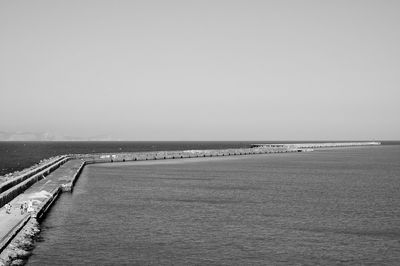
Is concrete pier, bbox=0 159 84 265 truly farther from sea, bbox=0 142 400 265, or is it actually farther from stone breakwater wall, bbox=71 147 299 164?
stone breakwater wall, bbox=71 147 299 164

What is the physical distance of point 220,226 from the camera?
3191cm

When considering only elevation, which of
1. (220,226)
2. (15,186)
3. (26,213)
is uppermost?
(15,186)

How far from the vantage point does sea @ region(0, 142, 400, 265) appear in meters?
24.8

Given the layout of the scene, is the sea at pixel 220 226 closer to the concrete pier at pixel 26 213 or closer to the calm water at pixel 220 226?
the calm water at pixel 220 226

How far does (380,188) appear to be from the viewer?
185ft

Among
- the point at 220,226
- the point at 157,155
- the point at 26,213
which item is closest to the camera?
the point at 26,213

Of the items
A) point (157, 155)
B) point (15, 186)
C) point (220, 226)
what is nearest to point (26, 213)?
point (15, 186)

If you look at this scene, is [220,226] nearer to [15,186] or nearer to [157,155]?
[15,186]

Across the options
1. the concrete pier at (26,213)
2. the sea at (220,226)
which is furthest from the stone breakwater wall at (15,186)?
the sea at (220,226)

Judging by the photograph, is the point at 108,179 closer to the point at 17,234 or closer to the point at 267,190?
the point at 267,190

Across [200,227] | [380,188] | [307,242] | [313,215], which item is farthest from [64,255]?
[380,188]

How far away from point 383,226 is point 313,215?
17.8 ft

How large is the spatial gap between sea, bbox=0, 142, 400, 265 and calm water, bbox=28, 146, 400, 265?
0.17ft

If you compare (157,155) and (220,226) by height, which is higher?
(157,155)
